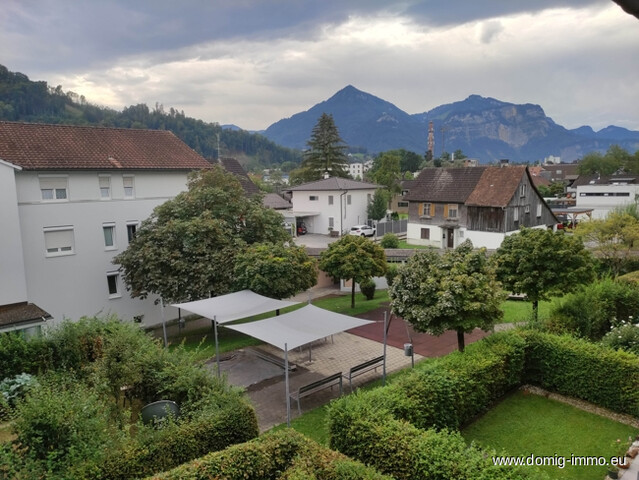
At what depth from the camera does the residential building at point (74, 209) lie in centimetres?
1945

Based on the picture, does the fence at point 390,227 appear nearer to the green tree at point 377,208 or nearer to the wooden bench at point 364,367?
the green tree at point 377,208

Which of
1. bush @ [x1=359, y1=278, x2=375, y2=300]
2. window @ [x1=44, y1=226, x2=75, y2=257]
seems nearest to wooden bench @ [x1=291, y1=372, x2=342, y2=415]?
bush @ [x1=359, y1=278, x2=375, y2=300]

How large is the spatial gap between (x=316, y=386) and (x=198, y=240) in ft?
34.6

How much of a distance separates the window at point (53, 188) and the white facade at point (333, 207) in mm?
30111

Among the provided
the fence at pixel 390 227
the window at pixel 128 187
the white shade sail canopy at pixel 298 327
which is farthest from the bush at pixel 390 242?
the white shade sail canopy at pixel 298 327

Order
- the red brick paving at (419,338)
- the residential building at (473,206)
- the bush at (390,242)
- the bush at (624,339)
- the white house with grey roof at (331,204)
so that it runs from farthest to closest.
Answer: the white house with grey roof at (331,204) < the bush at (390,242) < the residential building at (473,206) < the red brick paving at (419,338) < the bush at (624,339)

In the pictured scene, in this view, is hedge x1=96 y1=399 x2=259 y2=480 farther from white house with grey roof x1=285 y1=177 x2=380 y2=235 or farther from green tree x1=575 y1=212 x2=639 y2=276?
white house with grey roof x1=285 y1=177 x2=380 y2=235

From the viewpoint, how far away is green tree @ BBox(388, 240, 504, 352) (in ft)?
37.5

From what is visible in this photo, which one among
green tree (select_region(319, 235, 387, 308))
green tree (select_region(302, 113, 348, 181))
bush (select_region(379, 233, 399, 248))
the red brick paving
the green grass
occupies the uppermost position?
green tree (select_region(302, 113, 348, 181))

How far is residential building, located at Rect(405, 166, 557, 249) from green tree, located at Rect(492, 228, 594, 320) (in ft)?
68.5

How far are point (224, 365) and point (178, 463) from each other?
8.02 metres

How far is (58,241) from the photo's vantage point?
70.9 feet

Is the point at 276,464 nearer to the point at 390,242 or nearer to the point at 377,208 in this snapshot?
the point at 390,242

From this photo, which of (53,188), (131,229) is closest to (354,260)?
(131,229)
